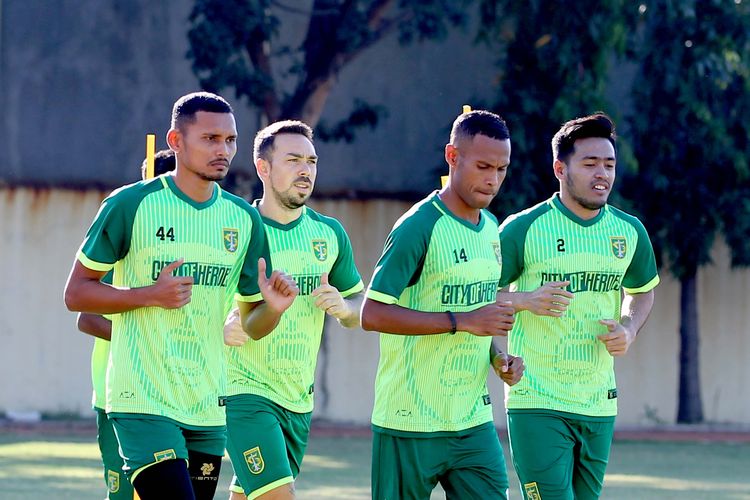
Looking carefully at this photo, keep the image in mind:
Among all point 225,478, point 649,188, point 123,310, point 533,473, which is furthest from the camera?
point 649,188

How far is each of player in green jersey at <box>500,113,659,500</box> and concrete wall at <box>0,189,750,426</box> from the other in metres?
11.5

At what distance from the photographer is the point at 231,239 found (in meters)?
6.73

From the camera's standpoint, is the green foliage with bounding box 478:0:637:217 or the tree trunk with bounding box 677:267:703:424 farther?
the tree trunk with bounding box 677:267:703:424

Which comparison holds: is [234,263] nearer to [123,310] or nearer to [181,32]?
[123,310]

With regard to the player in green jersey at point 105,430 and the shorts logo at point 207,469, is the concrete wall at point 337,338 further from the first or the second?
the shorts logo at point 207,469

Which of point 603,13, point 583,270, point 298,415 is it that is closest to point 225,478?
point 298,415

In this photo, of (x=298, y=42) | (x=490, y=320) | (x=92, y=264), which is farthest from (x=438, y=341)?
(x=298, y=42)

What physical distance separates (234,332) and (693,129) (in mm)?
11782

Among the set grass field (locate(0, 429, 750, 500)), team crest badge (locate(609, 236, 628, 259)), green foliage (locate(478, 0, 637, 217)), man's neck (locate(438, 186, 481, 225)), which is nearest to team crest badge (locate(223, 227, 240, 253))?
man's neck (locate(438, 186, 481, 225))

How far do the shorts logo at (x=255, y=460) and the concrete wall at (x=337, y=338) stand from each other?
11.6 meters

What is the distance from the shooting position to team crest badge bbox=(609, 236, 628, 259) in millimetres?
7820

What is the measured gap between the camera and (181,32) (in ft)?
64.5

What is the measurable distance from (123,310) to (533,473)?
7.55 ft

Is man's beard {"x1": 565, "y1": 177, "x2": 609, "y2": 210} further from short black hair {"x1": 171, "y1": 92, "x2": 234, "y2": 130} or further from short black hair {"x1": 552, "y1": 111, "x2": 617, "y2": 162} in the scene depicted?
short black hair {"x1": 171, "y1": 92, "x2": 234, "y2": 130}
